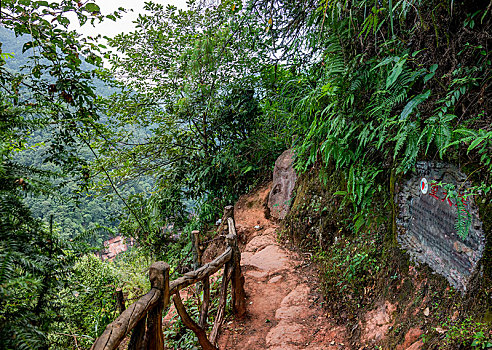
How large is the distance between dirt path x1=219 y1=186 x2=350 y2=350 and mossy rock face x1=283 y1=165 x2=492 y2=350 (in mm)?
230

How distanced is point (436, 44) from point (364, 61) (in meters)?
0.71

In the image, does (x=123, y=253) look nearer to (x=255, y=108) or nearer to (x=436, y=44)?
(x=255, y=108)

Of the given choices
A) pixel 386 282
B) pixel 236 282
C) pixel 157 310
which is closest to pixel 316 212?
pixel 236 282

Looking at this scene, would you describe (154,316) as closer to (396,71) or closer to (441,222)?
(441,222)

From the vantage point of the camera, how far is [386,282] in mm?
2545

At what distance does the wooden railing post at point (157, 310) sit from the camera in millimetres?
1916

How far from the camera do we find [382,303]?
8.09 feet

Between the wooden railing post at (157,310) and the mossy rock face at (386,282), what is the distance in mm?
1748

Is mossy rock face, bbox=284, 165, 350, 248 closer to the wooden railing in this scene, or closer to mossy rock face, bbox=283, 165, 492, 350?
mossy rock face, bbox=283, 165, 492, 350

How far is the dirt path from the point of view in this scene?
2.89 meters

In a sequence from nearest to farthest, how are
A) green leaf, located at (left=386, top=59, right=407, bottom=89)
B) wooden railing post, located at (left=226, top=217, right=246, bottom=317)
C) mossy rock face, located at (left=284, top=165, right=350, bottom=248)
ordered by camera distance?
green leaf, located at (left=386, top=59, right=407, bottom=89) → wooden railing post, located at (left=226, top=217, right=246, bottom=317) → mossy rock face, located at (left=284, top=165, right=350, bottom=248)

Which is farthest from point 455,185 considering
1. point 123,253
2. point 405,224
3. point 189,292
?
point 123,253

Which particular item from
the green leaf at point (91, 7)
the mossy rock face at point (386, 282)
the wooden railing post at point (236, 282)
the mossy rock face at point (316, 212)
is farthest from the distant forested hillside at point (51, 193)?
the mossy rock face at point (316, 212)

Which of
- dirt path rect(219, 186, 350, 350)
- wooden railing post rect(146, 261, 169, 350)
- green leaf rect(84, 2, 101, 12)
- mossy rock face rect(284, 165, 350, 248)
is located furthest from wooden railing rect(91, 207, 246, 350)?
green leaf rect(84, 2, 101, 12)
